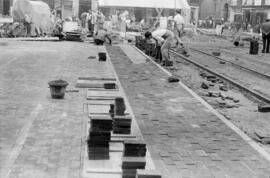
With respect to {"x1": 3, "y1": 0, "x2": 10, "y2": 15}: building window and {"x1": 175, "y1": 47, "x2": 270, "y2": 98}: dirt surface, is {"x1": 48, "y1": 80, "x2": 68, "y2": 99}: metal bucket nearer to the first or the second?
{"x1": 175, "y1": 47, "x2": 270, "y2": 98}: dirt surface

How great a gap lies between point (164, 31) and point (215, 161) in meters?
11.2

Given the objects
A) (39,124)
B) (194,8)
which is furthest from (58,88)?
(194,8)

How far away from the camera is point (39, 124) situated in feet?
28.6

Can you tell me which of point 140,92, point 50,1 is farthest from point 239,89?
point 50,1

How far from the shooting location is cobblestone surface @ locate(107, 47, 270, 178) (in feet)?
22.6

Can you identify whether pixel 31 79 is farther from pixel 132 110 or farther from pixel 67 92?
pixel 132 110

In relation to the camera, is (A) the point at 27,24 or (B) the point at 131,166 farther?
(A) the point at 27,24

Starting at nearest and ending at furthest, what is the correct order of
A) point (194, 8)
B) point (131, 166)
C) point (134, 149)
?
point (131, 166) → point (134, 149) → point (194, 8)

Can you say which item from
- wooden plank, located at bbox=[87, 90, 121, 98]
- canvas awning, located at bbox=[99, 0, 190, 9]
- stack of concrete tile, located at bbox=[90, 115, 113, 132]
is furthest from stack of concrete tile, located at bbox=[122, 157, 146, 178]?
canvas awning, located at bbox=[99, 0, 190, 9]

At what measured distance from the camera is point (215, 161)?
285 inches

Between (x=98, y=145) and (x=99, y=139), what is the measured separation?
3.1 inches

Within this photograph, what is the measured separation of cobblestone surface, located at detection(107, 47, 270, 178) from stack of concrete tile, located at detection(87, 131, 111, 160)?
0.71 metres

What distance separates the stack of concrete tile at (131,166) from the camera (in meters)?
6.17

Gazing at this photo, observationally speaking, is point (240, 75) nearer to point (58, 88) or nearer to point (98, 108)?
point (58, 88)
